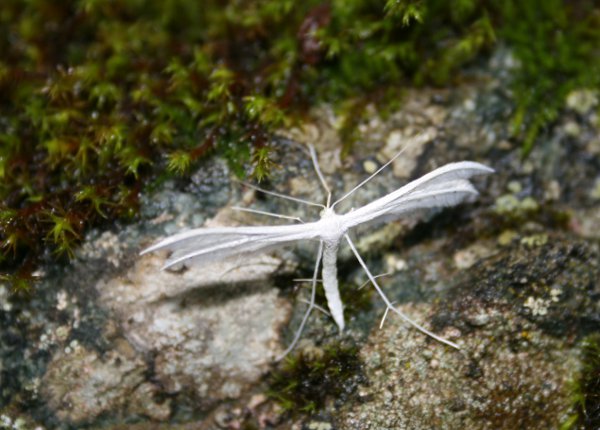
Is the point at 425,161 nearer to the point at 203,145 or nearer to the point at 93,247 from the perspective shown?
the point at 203,145

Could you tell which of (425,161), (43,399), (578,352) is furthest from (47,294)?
(578,352)

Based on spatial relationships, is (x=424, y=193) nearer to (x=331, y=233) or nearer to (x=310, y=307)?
(x=331, y=233)

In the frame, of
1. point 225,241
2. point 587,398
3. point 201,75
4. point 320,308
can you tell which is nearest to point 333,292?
point 320,308

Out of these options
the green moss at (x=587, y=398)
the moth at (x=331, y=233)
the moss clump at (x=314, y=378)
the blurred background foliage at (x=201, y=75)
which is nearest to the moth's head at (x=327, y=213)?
the moth at (x=331, y=233)

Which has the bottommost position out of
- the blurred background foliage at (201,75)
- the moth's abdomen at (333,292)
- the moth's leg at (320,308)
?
the moth's leg at (320,308)

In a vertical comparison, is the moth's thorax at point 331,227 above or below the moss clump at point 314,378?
above

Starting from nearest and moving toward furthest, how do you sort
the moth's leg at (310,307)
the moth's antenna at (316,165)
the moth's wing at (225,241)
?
the moth's wing at (225,241), the moth's leg at (310,307), the moth's antenna at (316,165)

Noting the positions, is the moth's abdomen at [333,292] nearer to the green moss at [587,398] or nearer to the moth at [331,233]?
the moth at [331,233]
